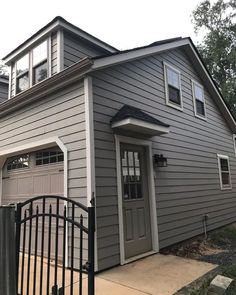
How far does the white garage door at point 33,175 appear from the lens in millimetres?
5742

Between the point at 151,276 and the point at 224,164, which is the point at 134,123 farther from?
the point at 224,164

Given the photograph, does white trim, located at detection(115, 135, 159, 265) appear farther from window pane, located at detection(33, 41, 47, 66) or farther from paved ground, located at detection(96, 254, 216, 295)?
window pane, located at detection(33, 41, 47, 66)

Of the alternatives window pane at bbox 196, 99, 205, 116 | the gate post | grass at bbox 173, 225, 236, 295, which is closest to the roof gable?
window pane at bbox 196, 99, 205, 116

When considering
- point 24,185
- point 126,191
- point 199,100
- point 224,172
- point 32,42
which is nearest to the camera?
point 126,191

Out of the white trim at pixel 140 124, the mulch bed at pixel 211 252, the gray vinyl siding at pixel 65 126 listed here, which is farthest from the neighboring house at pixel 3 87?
the mulch bed at pixel 211 252

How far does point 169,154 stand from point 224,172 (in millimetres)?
4349

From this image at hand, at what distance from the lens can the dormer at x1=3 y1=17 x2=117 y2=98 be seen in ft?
22.0

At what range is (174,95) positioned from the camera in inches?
319

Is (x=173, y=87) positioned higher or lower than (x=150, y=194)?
higher

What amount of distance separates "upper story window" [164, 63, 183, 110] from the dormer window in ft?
10.5

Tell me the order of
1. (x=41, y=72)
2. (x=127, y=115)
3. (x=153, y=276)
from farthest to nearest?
(x=41, y=72)
(x=127, y=115)
(x=153, y=276)

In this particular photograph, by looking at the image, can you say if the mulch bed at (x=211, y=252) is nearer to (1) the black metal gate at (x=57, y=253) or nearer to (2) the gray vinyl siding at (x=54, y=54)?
(1) the black metal gate at (x=57, y=253)

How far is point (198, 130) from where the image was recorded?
8.98 m

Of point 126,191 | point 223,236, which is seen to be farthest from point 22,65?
point 223,236
